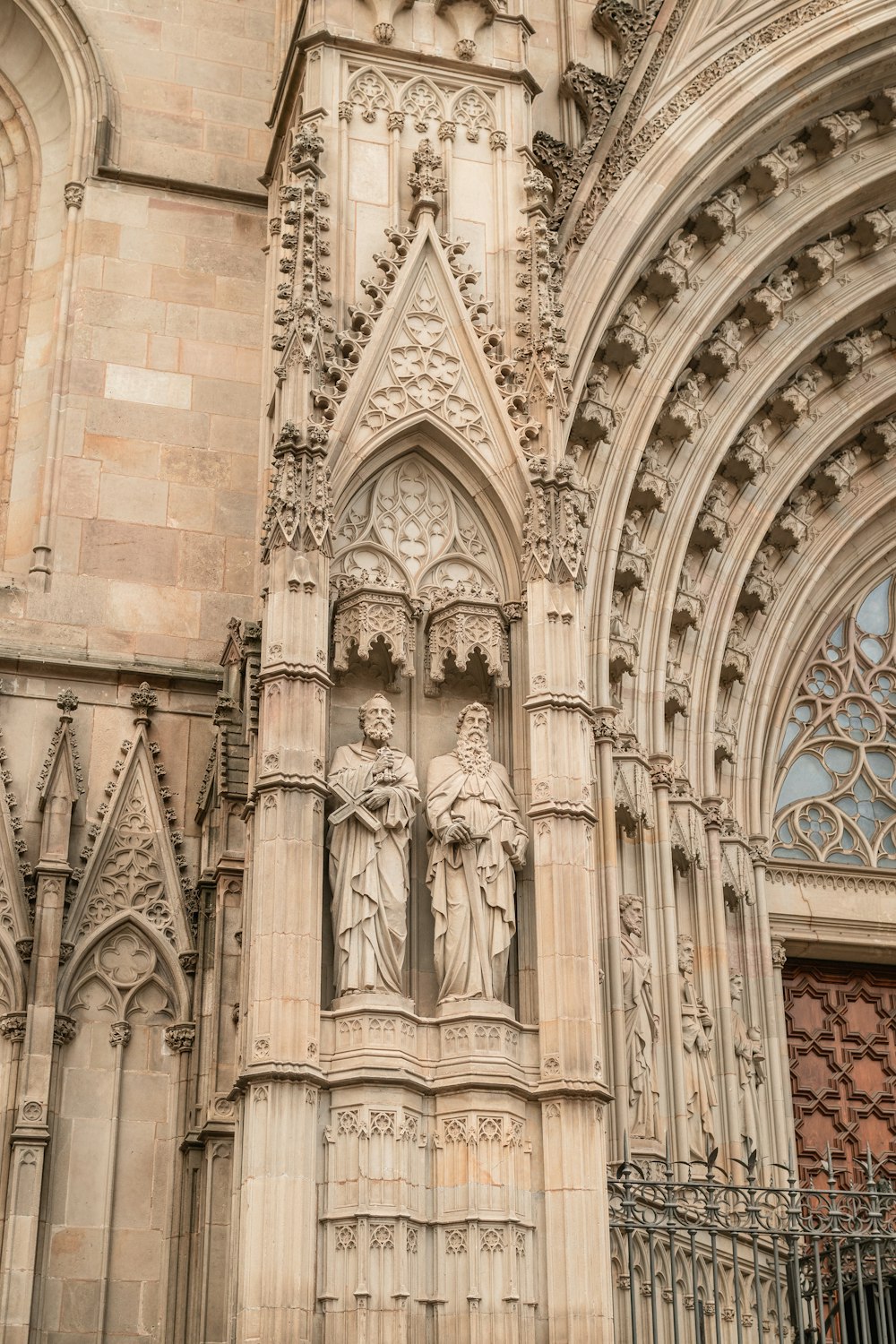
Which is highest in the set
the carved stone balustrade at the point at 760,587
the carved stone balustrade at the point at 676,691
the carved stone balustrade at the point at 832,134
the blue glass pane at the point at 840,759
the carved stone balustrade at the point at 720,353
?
the carved stone balustrade at the point at 832,134

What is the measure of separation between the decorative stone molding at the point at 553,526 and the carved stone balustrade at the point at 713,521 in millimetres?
3349

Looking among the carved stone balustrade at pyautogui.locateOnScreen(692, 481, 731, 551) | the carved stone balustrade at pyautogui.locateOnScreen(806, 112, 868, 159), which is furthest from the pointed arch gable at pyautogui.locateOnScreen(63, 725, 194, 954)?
the carved stone balustrade at pyautogui.locateOnScreen(806, 112, 868, 159)

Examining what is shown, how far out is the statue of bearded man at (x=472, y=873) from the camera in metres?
10.8

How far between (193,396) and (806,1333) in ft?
24.5

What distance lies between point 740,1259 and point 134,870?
449 centimetres

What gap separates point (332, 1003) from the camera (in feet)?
34.8

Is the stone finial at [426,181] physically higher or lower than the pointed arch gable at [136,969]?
higher

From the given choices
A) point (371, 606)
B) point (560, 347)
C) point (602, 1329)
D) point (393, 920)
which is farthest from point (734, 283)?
point (602, 1329)

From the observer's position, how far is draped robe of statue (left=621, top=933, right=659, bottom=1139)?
1262cm

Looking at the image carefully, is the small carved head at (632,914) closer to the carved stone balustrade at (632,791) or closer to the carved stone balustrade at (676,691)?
the carved stone balustrade at (632,791)

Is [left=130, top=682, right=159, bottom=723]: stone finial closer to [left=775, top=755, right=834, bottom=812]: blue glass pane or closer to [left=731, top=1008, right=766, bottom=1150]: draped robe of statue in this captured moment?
[left=731, top=1008, right=766, bottom=1150]: draped robe of statue

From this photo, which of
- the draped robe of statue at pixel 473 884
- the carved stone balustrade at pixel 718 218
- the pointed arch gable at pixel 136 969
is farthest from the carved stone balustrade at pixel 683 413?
the pointed arch gable at pixel 136 969

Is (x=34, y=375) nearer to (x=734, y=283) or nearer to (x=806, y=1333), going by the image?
(x=734, y=283)

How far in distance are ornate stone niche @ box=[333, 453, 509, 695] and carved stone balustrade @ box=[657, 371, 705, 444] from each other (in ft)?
10.2
